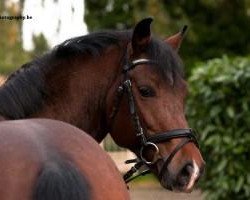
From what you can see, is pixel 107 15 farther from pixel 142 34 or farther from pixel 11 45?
pixel 142 34

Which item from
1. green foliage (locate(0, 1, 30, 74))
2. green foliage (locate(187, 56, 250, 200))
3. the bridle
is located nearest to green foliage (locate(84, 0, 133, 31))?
green foliage (locate(0, 1, 30, 74))

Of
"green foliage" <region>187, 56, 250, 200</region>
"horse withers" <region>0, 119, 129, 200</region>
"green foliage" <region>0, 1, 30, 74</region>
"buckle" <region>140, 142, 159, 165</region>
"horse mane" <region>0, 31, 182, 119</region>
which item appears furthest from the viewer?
"green foliage" <region>0, 1, 30, 74</region>

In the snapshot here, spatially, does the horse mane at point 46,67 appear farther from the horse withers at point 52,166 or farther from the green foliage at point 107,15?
the green foliage at point 107,15

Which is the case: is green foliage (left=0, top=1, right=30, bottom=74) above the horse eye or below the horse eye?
below

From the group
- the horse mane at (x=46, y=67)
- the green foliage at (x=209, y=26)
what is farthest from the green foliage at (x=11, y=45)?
the horse mane at (x=46, y=67)

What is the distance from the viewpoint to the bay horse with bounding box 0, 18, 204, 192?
4.33 m

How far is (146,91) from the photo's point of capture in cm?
453

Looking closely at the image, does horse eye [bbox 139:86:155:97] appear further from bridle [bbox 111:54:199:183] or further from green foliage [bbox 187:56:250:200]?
green foliage [bbox 187:56:250:200]

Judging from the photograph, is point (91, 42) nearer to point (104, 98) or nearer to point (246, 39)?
point (104, 98)

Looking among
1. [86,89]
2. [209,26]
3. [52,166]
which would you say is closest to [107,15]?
[209,26]

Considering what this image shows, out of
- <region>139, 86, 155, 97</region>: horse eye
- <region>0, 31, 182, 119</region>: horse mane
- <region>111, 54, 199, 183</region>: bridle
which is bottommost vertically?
<region>111, 54, 199, 183</region>: bridle

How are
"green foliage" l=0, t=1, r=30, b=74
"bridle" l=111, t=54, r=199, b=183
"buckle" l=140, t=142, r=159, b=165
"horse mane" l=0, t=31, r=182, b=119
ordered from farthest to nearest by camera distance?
"green foliage" l=0, t=1, r=30, b=74 → "buckle" l=140, t=142, r=159, b=165 → "bridle" l=111, t=54, r=199, b=183 → "horse mane" l=0, t=31, r=182, b=119

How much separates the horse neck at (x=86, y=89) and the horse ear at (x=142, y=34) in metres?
0.15

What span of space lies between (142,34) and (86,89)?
49 cm
